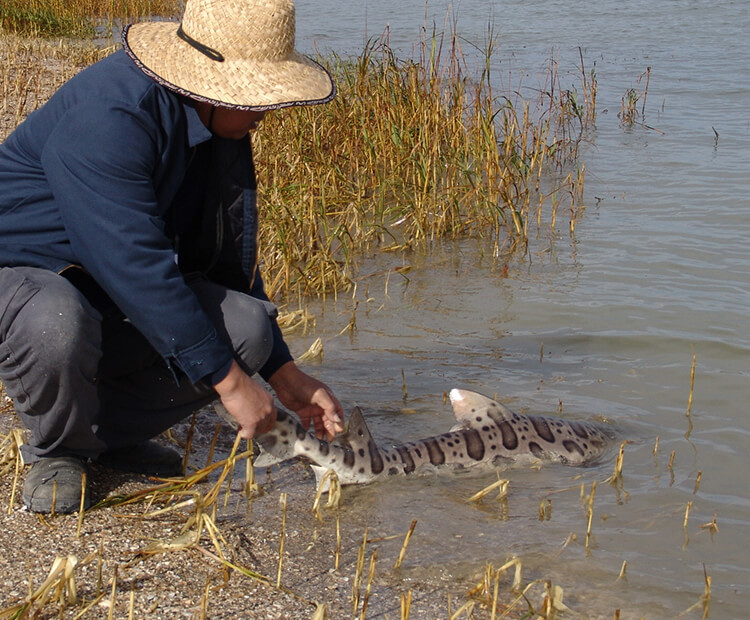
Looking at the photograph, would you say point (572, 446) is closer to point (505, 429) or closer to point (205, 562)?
point (505, 429)

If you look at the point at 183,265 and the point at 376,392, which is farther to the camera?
the point at 376,392

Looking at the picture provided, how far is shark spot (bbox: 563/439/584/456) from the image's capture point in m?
4.39

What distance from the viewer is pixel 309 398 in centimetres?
373

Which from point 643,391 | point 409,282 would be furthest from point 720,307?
point 409,282

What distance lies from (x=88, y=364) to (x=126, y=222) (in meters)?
0.57

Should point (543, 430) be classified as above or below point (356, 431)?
below

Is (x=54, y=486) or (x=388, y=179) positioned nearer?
(x=54, y=486)

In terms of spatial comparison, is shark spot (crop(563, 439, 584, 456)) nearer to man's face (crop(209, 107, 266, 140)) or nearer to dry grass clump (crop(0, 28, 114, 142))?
man's face (crop(209, 107, 266, 140))

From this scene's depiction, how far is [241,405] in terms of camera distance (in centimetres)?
314

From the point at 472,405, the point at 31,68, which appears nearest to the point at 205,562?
the point at 472,405

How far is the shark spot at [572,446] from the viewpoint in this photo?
14.4 ft

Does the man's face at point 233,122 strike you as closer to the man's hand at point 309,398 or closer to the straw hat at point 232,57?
the straw hat at point 232,57

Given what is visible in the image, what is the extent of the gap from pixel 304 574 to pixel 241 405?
60 centimetres

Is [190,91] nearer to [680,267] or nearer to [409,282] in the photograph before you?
[409,282]
